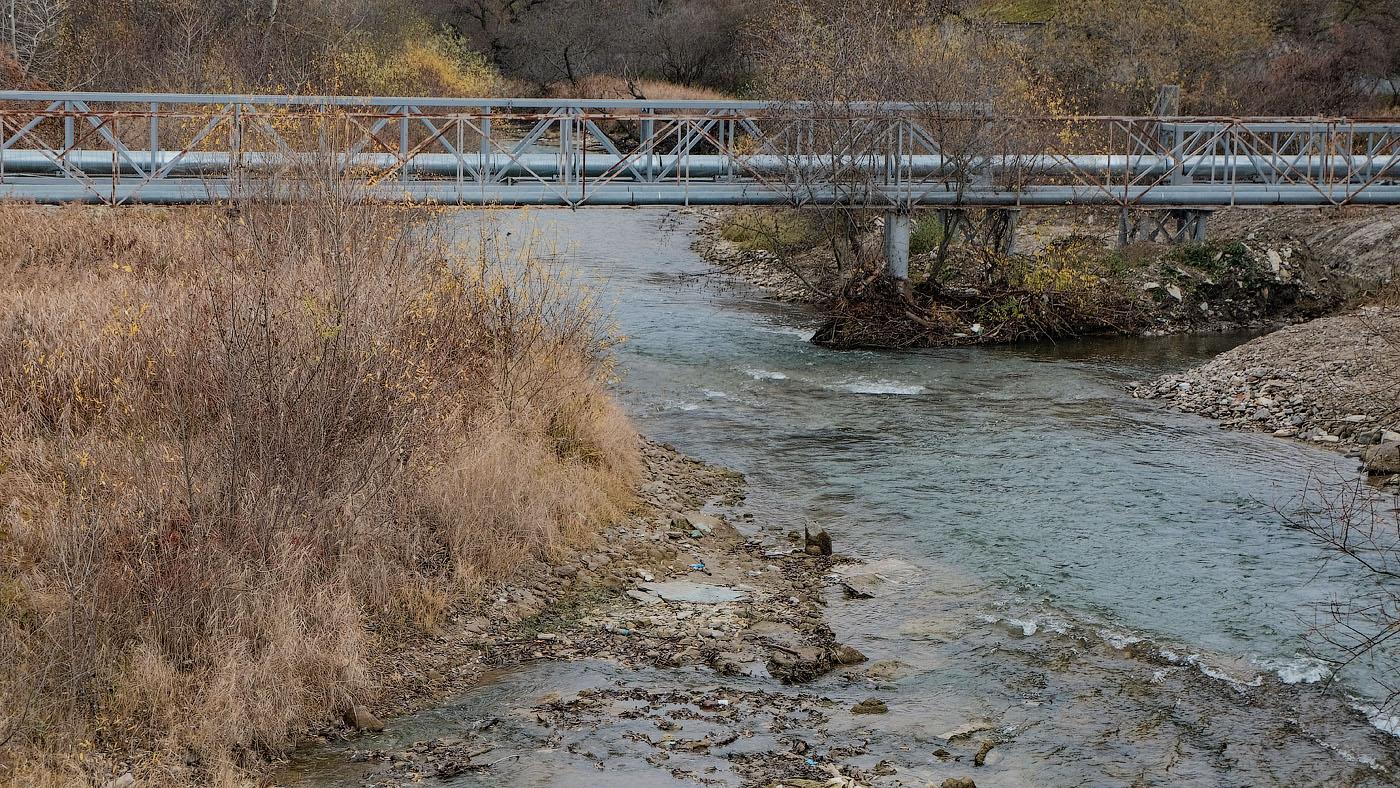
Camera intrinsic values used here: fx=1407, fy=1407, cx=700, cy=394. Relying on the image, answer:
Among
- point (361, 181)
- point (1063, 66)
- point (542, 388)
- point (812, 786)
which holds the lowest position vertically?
point (812, 786)

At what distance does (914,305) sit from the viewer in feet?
75.3

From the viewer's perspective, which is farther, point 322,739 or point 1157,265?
point 1157,265

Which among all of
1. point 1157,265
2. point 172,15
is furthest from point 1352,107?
point 172,15

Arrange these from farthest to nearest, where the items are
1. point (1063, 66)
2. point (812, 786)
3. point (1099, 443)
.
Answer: point (1063, 66) < point (1099, 443) < point (812, 786)

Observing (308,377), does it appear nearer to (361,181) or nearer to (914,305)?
(361,181)

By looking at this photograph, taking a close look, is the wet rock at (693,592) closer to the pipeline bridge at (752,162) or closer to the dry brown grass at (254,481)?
the dry brown grass at (254,481)

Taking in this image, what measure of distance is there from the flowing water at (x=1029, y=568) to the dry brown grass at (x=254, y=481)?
→ 89 cm

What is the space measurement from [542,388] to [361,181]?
106 inches

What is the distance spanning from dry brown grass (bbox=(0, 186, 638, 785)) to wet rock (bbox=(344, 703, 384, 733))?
0.14 metres

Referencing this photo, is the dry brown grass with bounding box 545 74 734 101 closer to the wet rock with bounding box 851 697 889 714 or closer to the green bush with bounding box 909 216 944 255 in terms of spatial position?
the green bush with bounding box 909 216 944 255

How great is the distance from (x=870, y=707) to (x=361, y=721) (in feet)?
10.3

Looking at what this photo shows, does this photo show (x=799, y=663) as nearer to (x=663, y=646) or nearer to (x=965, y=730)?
(x=663, y=646)

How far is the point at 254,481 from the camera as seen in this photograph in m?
8.85

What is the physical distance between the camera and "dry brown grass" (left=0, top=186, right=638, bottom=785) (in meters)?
7.78
